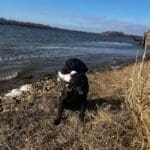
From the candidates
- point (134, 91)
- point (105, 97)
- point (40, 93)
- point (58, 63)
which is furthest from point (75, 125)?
point (58, 63)

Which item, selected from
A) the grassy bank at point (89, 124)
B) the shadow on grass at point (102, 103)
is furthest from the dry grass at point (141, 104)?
the shadow on grass at point (102, 103)

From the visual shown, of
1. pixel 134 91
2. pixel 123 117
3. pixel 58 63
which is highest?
pixel 134 91

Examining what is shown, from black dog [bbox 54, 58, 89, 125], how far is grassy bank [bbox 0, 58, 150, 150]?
15cm

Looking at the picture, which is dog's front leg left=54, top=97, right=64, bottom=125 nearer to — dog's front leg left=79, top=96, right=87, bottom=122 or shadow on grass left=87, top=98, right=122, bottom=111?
dog's front leg left=79, top=96, right=87, bottom=122

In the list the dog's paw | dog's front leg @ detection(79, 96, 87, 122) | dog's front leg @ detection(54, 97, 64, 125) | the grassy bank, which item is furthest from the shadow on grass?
the dog's paw

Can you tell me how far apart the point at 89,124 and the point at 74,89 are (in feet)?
2.78

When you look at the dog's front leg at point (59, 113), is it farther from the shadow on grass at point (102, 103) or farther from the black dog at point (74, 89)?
the shadow on grass at point (102, 103)

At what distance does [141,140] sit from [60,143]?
4.16 ft

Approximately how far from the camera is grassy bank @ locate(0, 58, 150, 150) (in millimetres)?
7223

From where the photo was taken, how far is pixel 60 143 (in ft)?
24.6

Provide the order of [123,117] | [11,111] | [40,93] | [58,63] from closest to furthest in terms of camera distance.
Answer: [123,117]
[11,111]
[40,93]
[58,63]

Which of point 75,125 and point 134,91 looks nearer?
point 134,91

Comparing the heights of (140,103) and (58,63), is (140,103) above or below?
above

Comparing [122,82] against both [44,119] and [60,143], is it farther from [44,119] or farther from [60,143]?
[60,143]
